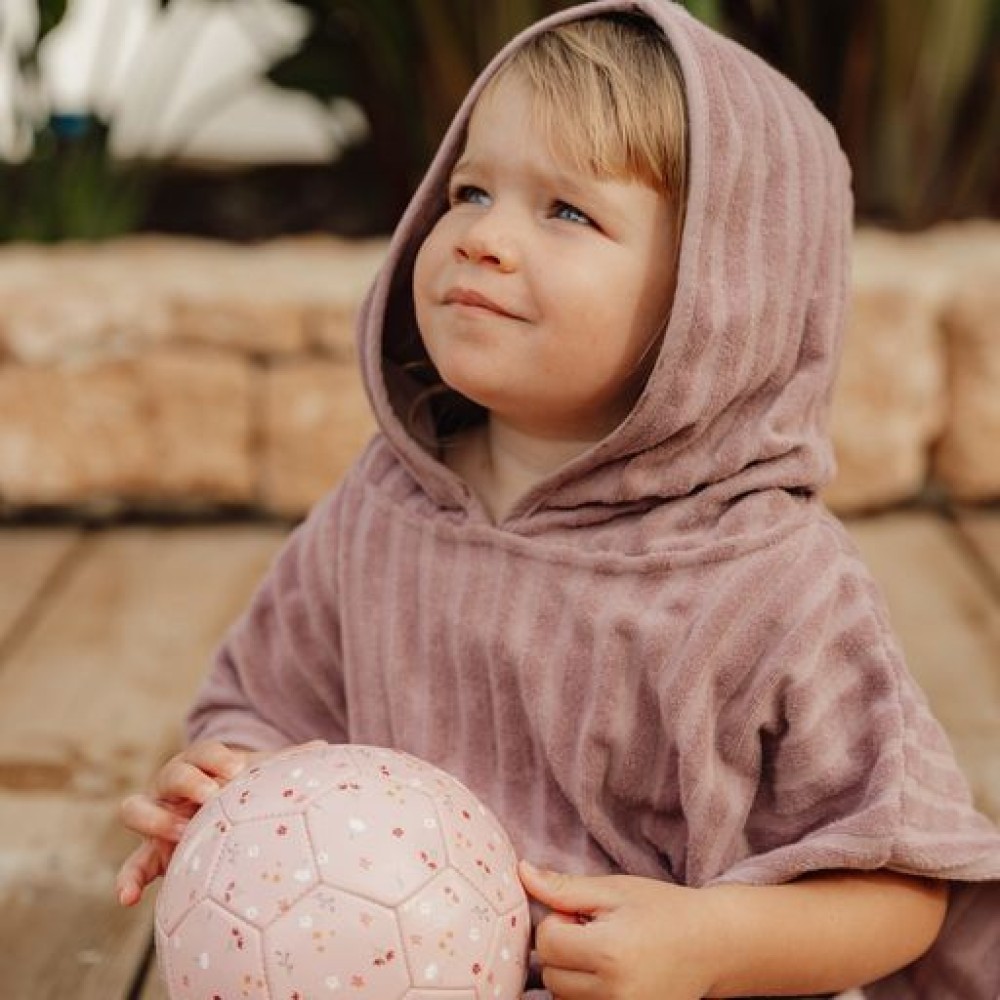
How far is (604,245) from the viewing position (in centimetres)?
153

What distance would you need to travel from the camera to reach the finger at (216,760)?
1629 millimetres

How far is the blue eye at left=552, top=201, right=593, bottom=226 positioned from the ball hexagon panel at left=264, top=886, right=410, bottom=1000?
0.61 meters

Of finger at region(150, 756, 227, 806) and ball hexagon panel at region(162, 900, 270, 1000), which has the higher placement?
ball hexagon panel at region(162, 900, 270, 1000)

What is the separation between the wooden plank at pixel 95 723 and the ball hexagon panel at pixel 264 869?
0.51m

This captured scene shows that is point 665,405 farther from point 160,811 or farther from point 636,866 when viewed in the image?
point 160,811

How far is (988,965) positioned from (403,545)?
2.22ft

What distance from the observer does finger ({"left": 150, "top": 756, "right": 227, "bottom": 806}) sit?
1595mm

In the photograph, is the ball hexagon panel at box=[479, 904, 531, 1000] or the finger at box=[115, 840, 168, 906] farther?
the finger at box=[115, 840, 168, 906]

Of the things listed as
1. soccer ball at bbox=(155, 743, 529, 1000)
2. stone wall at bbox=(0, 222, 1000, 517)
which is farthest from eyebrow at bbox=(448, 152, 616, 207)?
stone wall at bbox=(0, 222, 1000, 517)

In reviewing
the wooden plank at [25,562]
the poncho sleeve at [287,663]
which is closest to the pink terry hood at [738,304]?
the poncho sleeve at [287,663]

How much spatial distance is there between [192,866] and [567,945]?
12.2 inches

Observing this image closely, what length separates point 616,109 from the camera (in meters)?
1.51

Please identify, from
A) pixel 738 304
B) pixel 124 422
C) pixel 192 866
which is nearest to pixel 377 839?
pixel 192 866

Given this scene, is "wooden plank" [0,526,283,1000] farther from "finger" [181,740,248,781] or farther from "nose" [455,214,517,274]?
"nose" [455,214,517,274]
